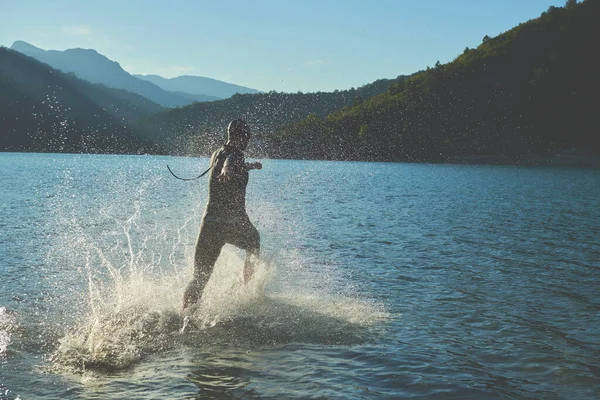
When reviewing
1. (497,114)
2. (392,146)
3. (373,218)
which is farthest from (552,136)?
(373,218)

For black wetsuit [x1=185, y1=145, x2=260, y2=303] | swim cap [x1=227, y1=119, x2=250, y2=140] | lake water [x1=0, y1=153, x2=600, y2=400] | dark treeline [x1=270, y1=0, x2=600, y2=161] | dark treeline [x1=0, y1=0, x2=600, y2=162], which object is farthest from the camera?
dark treeline [x1=270, y1=0, x2=600, y2=161]

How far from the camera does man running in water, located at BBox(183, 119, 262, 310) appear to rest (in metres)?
9.00

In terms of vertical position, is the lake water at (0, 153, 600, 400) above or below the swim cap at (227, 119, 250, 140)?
below

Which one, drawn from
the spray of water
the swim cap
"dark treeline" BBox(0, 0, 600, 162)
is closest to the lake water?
the spray of water

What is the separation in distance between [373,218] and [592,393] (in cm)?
2432

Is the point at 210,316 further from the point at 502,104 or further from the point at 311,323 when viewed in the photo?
the point at 502,104

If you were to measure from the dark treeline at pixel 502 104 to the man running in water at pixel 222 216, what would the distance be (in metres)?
147

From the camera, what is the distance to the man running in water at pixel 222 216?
9.00 meters

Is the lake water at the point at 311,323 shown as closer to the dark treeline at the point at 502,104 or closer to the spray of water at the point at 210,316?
the spray of water at the point at 210,316

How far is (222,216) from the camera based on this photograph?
921 cm

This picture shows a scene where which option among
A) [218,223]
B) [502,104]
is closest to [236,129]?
[218,223]

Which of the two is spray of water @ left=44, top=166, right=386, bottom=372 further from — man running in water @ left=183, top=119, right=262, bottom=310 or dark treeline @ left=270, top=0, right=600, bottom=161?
dark treeline @ left=270, top=0, right=600, bottom=161

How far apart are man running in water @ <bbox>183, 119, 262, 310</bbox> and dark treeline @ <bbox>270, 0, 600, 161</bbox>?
14664 centimetres

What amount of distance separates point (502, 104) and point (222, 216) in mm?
173053
